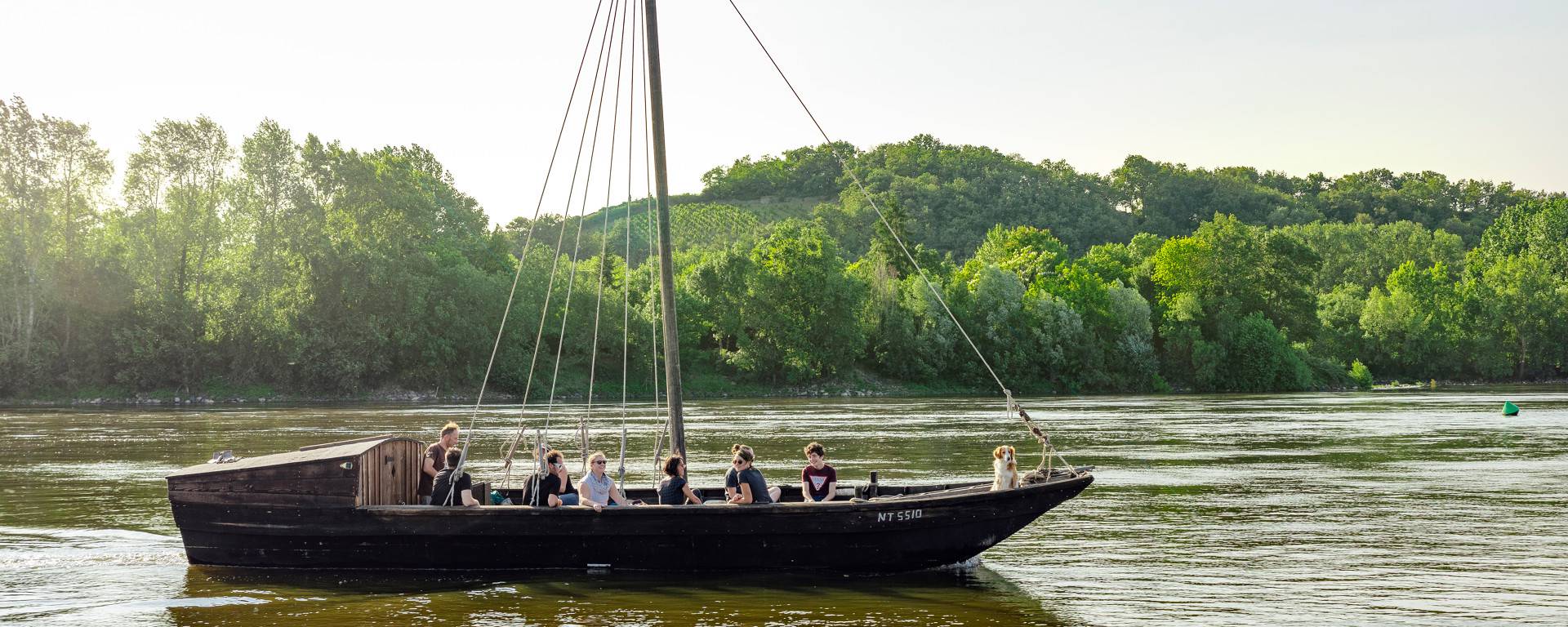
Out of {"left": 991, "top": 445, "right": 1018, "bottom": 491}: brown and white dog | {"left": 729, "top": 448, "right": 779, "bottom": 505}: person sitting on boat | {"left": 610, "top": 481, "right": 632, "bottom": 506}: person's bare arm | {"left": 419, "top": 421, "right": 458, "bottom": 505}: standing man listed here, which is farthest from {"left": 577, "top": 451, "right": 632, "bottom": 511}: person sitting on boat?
{"left": 991, "top": 445, "right": 1018, "bottom": 491}: brown and white dog

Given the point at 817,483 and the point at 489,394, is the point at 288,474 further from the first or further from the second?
the point at 489,394

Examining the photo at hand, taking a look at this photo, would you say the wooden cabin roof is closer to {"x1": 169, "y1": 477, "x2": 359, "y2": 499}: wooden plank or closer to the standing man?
{"x1": 169, "y1": 477, "x2": 359, "y2": 499}: wooden plank

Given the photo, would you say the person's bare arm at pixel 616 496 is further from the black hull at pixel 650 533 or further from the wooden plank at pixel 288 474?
the wooden plank at pixel 288 474

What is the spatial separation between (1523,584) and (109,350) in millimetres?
90270

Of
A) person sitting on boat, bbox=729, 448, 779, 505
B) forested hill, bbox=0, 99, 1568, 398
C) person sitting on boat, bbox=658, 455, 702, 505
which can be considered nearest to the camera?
person sitting on boat, bbox=729, 448, 779, 505

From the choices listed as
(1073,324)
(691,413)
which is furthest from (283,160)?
(1073,324)

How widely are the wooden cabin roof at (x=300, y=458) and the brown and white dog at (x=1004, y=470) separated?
816 centimetres

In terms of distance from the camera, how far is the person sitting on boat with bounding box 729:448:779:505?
1744 centimetres

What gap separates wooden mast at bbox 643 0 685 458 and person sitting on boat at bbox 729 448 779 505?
7.49 feet

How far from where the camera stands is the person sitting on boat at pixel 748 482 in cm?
1744

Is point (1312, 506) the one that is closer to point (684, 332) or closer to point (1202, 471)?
point (1202, 471)

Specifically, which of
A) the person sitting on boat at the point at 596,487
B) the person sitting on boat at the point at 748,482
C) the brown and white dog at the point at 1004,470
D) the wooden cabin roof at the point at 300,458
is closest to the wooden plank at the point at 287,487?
the wooden cabin roof at the point at 300,458

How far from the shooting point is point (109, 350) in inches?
3519

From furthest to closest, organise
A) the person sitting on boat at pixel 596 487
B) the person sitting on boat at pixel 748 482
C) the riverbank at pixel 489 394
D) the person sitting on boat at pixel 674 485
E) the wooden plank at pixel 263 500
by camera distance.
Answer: the riverbank at pixel 489 394
the wooden plank at pixel 263 500
the person sitting on boat at pixel 674 485
the person sitting on boat at pixel 596 487
the person sitting on boat at pixel 748 482
